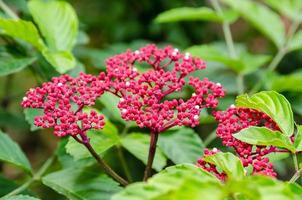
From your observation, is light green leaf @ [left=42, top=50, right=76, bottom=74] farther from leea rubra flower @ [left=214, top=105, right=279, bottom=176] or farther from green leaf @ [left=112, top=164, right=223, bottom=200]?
green leaf @ [left=112, top=164, right=223, bottom=200]

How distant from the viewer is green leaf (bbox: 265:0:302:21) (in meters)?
2.74

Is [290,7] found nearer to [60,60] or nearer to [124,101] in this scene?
[60,60]

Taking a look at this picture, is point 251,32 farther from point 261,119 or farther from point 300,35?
point 261,119

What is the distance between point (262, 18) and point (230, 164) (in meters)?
1.53

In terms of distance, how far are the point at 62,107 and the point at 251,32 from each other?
270cm

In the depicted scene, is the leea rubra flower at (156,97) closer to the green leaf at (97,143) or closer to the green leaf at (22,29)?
the green leaf at (97,143)

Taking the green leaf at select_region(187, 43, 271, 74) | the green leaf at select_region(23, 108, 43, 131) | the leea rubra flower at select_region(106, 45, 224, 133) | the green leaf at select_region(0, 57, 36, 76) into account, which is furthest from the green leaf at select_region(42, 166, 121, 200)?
the green leaf at select_region(187, 43, 271, 74)

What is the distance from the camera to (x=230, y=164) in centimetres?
124

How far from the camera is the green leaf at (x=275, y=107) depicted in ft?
4.59

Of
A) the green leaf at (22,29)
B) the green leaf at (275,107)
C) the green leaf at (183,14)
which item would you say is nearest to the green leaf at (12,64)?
the green leaf at (22,29)

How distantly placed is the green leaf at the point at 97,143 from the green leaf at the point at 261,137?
473mm

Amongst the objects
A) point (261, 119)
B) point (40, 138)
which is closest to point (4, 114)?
point (261, 119)

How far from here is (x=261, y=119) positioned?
1.55m

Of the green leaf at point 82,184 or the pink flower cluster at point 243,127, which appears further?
the green leaf at point 82,184
